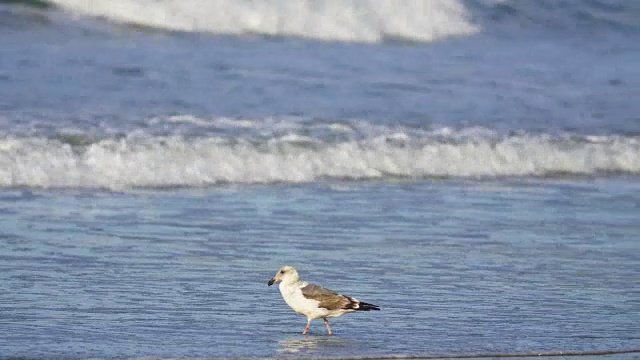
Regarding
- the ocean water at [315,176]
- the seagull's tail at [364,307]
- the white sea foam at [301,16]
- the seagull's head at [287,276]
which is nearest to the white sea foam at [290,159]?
the ocean water at [315,176]

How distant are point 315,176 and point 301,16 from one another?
28.5ft

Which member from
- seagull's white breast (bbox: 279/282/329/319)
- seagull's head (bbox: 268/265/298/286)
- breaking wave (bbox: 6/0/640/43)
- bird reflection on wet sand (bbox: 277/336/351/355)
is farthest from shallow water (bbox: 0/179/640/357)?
breaking wave (bbox: 6/0/640/43)

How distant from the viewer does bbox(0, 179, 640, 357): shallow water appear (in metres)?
7.12

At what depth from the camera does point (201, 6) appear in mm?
20312

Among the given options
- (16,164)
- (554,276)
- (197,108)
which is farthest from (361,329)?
(197,108)

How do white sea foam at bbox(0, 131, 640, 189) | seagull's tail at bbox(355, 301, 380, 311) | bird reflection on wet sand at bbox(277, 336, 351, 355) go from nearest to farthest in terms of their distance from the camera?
bird reflection on wet sand at bbox(277, 336, 351, 355), seagull's tail at bbox(355, 301, 380, 311), white sea foam at bbox(0, 131, 640, 189)

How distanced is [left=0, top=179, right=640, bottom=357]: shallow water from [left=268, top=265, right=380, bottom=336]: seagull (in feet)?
0.41

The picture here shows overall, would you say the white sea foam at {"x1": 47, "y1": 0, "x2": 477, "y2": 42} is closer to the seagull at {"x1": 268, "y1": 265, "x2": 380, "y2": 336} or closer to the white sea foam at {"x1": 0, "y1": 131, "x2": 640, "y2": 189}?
the white sea foam at {"x1": 0, "y1": 131, "x2": 640, "y2": 189}

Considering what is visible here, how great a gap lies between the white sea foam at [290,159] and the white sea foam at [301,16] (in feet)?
20.8

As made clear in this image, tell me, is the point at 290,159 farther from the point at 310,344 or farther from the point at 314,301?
the point at 310,344

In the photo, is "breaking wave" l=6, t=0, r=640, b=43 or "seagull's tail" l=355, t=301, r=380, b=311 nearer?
"seagull's tail" l=355, t=301, r=380, b=311

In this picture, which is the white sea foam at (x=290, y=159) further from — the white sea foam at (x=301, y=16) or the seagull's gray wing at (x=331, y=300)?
the white sea foam at (x=301, y=16)

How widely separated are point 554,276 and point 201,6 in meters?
12.2

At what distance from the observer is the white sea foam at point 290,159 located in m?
11.8
